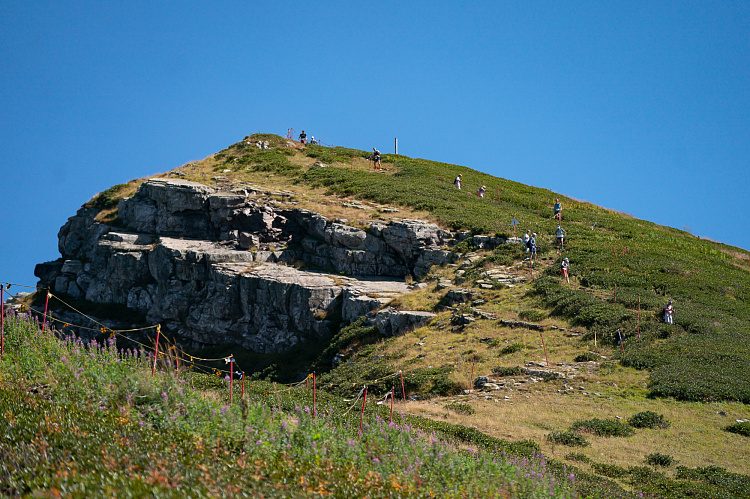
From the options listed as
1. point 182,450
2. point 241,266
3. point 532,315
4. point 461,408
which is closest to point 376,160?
point 241,266

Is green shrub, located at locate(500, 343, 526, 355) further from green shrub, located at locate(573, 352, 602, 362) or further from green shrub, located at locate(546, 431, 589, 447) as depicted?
green shrub, located at locate(546, 431, 589, 447)

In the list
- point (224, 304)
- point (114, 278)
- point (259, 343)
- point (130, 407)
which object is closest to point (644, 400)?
point (130, 407)

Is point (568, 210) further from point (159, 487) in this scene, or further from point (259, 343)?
point (159, 487)

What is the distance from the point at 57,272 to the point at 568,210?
4045cm

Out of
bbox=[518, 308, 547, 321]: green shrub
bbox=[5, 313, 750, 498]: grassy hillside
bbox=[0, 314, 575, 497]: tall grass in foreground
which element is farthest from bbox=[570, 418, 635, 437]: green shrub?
bbox=[518, 308, 547, 321]: green shrub

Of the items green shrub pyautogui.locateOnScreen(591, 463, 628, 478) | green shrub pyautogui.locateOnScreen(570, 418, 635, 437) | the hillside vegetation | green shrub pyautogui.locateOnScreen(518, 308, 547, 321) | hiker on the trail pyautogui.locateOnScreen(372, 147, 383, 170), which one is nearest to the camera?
the hillside vegetation

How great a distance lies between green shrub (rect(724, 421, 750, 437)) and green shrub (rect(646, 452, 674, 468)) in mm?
2954

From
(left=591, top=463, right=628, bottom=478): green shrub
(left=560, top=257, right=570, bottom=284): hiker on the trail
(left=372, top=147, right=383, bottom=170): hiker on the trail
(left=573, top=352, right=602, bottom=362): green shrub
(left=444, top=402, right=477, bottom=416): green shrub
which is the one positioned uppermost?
(left=372, top=147, right=383, bottom=170): hiker on the trail

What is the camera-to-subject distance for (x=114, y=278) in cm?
3594

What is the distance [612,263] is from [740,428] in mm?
15790

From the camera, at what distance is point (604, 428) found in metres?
13.9

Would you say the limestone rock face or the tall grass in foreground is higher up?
the limestone rock face

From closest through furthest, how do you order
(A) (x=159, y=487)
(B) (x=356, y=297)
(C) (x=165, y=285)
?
(A) (x=159, y=487) → (B) (x=356, y=297) → (C) (x=165, y=285)

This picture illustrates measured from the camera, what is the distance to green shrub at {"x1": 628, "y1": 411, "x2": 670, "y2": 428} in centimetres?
1424
